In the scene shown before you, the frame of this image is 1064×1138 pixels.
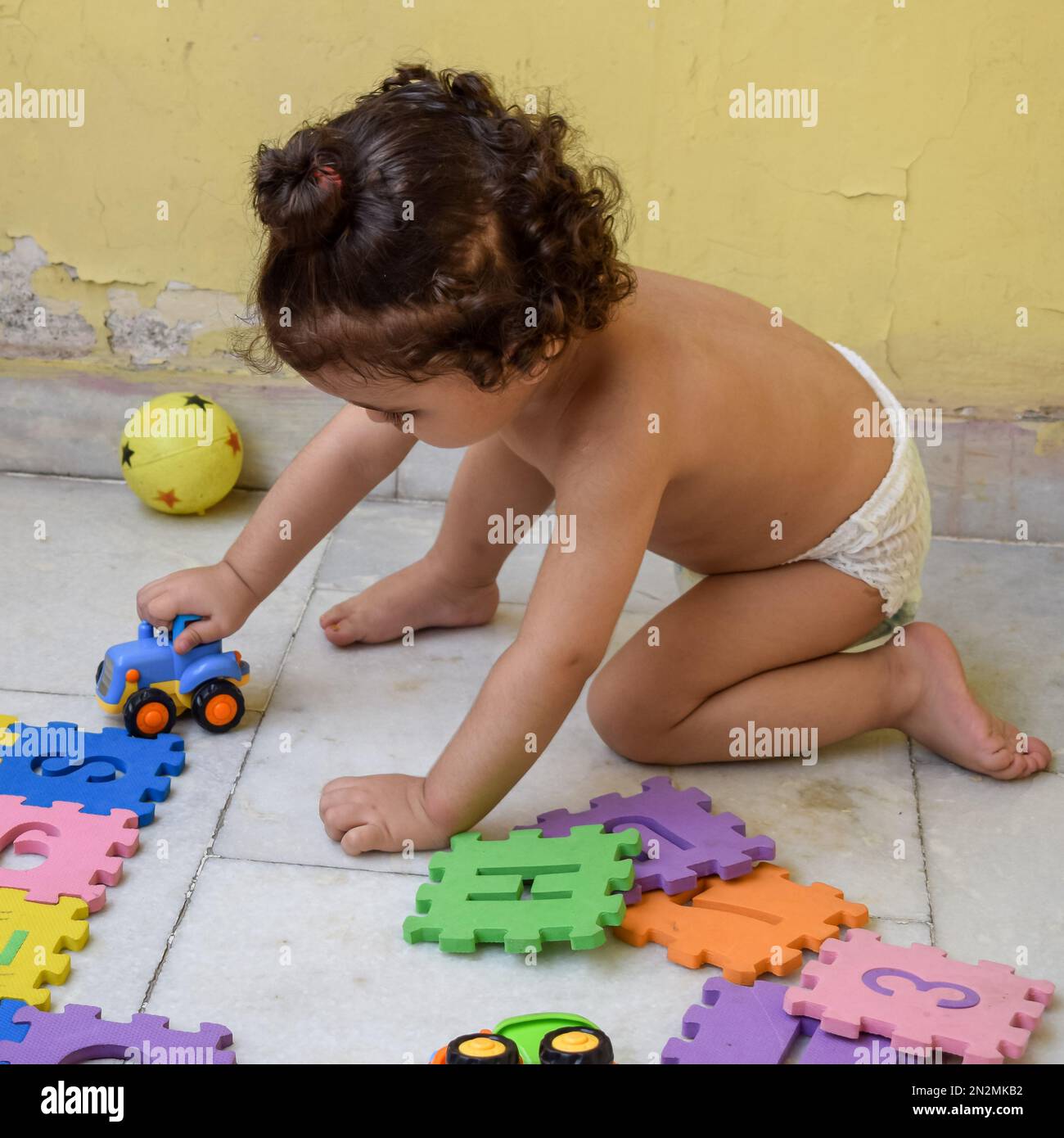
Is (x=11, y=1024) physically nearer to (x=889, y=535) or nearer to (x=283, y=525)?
(x=283, y=525)

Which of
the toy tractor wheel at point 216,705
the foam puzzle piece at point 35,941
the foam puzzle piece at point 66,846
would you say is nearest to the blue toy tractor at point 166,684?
the toy tractor wheel at point 216,705

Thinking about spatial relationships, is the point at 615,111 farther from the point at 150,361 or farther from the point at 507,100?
Answer: the point at 150,361

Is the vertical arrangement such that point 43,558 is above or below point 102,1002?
above

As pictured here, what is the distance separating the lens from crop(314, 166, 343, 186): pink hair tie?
1084 millimetres

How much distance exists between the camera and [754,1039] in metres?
1.11

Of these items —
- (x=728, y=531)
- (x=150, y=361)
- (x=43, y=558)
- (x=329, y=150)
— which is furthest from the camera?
(x=150, y=361)

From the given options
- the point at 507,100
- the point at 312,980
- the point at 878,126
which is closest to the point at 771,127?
the point at 878,126

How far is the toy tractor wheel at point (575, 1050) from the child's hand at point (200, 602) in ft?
2.09

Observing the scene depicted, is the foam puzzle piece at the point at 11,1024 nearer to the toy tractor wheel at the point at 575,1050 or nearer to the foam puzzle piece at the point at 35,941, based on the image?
the foam puzzle piece at the point at 35,941

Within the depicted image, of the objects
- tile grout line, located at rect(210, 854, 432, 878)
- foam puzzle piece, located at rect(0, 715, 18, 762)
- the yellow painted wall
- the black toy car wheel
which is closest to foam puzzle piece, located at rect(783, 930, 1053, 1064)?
the black toy car wheel

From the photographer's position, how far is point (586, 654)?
1263 millimetres

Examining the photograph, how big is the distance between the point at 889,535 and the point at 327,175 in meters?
0.71

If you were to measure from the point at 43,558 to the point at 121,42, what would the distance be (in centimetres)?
68

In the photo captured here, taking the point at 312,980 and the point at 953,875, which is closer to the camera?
the point at 312,980
